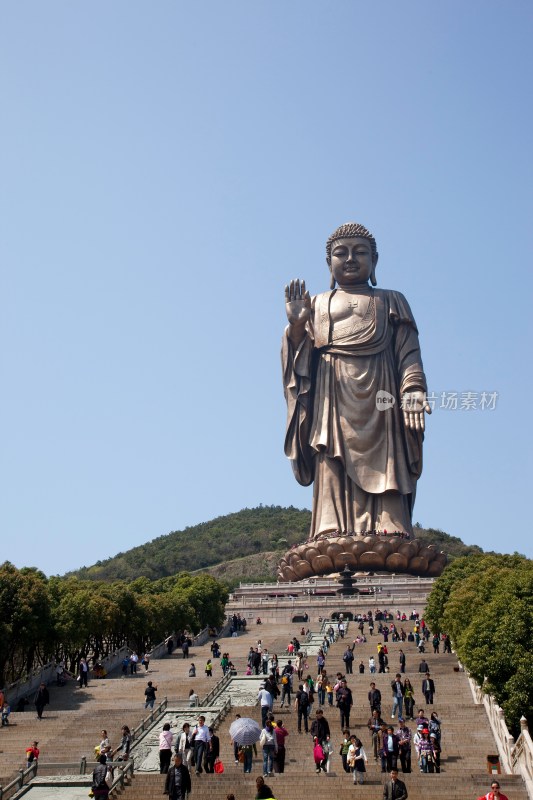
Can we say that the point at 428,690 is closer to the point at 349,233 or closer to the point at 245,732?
the point at 245,732

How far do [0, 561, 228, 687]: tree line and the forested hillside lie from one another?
3697cm

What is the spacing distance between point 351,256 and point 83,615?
22.8 m

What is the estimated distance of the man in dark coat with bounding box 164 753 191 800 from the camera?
34.1 feet

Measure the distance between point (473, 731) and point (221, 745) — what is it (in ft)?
11.5

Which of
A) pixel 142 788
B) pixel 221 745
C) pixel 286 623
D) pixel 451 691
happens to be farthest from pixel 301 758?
pixel 286 623

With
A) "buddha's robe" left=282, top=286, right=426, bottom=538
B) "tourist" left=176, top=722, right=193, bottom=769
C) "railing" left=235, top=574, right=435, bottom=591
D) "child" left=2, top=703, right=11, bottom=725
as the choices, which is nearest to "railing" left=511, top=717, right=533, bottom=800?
"tourist" left=176, top=722, right=193, bottom=769

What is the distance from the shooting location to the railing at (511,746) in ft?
36.2

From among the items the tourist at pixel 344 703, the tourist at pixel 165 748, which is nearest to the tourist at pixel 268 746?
the tourist at pixel 165 748

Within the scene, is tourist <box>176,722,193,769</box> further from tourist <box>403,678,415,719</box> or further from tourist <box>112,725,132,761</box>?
tourist <box>403,678,415,719</box>

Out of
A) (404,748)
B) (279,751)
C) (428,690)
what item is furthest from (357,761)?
(428,690)

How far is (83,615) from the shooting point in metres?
25.1

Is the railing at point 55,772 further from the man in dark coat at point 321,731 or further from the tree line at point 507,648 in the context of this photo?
the tree line at point 507,648

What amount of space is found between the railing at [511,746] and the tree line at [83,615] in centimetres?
1037

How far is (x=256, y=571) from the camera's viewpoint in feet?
249
